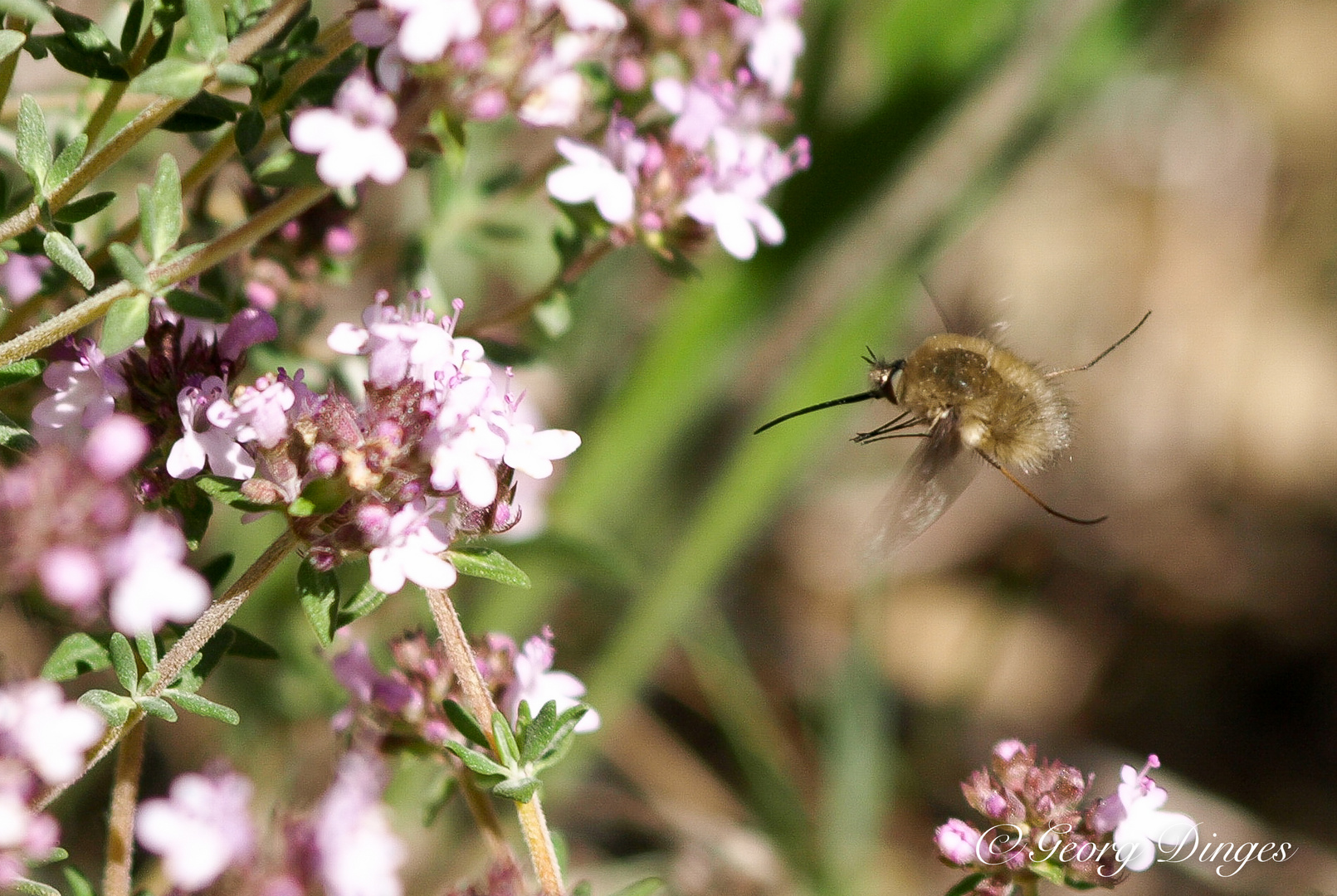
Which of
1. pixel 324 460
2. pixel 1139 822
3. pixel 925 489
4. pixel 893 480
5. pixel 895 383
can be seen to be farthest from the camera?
pixel 893 480

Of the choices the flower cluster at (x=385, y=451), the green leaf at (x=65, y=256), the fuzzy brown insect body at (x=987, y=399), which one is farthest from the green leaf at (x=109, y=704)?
the fuzzy brown insect body at (x=987, y=399)

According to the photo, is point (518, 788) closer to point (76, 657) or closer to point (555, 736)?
point (555, 736)

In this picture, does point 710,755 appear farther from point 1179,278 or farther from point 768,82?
point 1179,278

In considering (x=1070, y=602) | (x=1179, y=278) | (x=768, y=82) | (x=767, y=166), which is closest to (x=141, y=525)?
(x=767, y=166)

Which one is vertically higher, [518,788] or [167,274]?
[167,274]

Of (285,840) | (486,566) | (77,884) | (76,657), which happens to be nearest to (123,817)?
(77,884)

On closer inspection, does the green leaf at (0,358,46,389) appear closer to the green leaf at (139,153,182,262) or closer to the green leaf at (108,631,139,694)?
the green leaf at (139,153,182,262)
